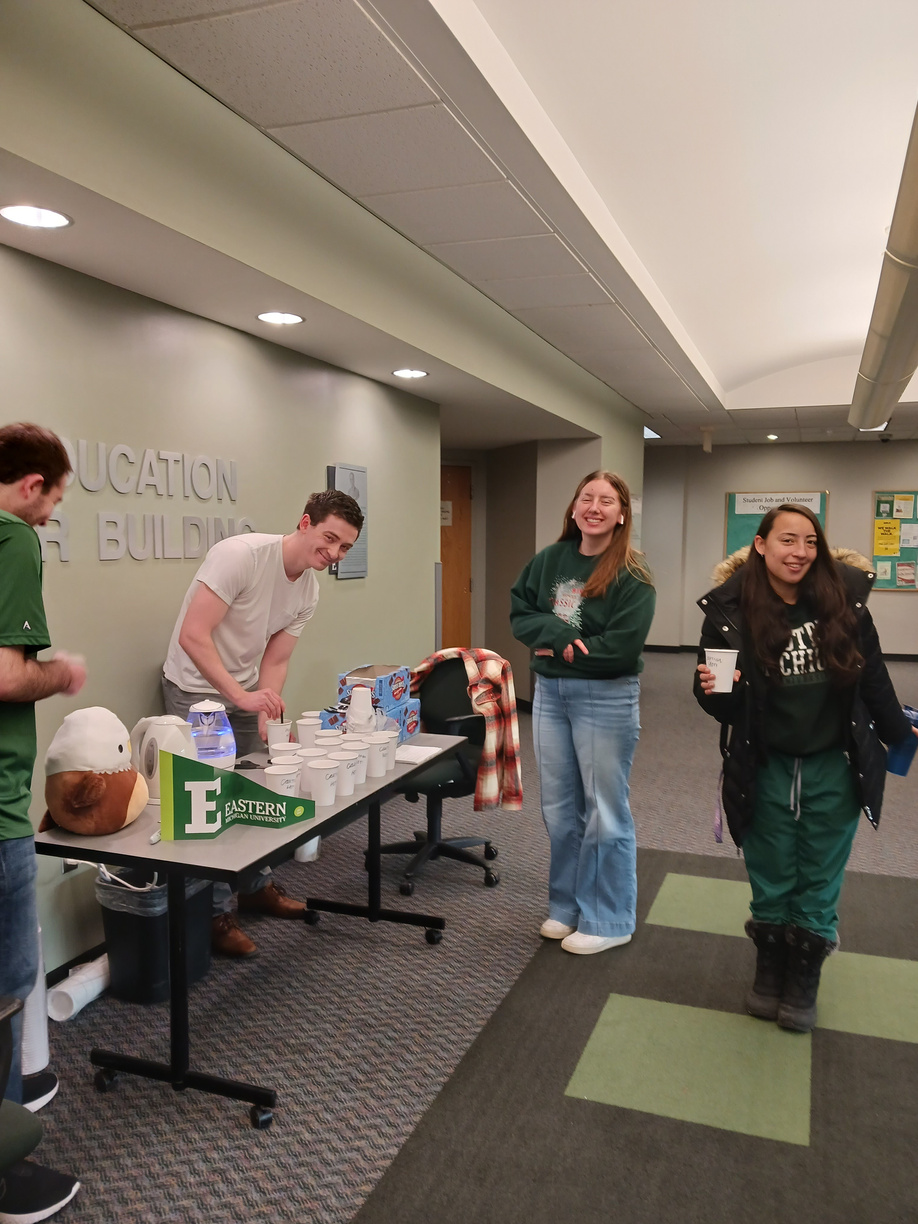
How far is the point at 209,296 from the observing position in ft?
10.8

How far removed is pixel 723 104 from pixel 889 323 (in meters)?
1.77

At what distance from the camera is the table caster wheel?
237 centimetres

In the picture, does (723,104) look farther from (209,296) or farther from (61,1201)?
(61,1201)

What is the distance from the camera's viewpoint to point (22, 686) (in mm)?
1788

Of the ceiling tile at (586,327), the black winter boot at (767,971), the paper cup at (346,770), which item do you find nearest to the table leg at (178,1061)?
the paper cup at (346,770)

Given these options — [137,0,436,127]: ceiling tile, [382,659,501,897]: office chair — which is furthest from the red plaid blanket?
[137,0,436,127]: ceiling tile

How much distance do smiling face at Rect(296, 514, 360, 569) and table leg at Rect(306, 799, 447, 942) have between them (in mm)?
931

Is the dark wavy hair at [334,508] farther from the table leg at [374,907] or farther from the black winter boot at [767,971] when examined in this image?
the black winter boot at [767,971]

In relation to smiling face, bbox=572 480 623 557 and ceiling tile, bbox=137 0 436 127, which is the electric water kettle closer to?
smiling face, bbox=572 480 623 557

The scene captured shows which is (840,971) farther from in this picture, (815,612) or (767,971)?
(815,612)

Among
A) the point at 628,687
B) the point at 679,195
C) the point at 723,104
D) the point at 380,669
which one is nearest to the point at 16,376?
the point at 380,669

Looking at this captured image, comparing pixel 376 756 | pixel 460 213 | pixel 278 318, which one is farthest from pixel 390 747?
pixel 460 213

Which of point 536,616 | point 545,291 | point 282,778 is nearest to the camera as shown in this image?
point 282,778

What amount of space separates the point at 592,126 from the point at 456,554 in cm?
524
